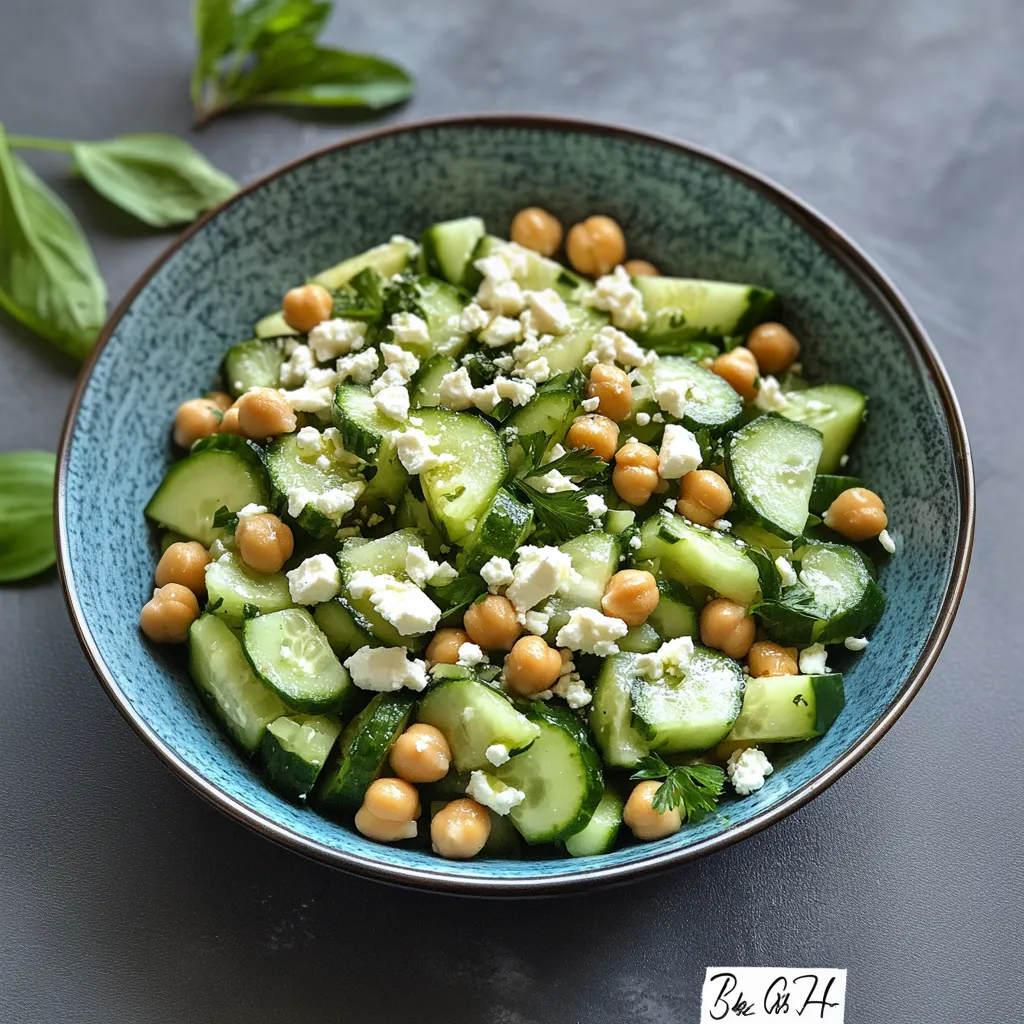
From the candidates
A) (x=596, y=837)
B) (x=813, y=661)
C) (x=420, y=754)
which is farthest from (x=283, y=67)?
(x=596, y=837)

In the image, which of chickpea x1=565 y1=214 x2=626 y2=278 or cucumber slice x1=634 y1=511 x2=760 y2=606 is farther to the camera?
chickpea x1=565 y1=214 x2=626 y2=278

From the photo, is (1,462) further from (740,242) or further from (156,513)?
(740,242)

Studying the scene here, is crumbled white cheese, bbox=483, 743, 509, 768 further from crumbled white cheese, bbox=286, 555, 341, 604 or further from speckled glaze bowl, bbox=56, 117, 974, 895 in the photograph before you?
crumbled white cheese, bbox=286, 555, 341, 604

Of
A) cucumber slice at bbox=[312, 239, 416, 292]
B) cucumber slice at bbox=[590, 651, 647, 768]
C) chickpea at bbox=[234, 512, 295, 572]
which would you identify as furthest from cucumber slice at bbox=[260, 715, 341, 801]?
cucumber slice at bbox=[312, 239, 416, 292]

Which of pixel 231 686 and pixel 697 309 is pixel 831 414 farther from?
pixel 231 686

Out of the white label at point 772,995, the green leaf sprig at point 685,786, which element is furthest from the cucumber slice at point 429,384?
the white label at point 772,995

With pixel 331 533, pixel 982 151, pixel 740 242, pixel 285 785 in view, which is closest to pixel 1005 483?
pixel 740 242
